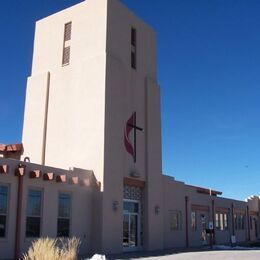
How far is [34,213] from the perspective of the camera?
22.1 metres

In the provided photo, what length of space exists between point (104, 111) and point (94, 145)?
2.04 meters

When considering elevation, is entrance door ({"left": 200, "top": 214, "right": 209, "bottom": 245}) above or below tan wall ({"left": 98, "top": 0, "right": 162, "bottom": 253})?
below

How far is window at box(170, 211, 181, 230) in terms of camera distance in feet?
110

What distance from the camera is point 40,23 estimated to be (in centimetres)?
3234

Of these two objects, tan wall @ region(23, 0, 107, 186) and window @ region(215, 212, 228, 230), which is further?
window @ region(215, 212, 228, 230)

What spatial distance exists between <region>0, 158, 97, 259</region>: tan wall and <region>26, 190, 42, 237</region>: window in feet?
0.65

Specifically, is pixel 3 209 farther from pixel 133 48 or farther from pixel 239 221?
pixel 239 221

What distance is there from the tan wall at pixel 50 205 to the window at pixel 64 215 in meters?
0.21

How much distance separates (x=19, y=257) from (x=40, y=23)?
17.7 metres

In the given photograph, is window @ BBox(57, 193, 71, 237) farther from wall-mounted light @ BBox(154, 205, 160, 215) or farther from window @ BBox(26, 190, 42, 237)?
wall-mounted light @ BBox(154, 205, 160, 215)

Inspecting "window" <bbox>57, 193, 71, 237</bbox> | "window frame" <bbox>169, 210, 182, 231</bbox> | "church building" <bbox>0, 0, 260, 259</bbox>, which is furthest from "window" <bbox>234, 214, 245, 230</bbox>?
"window" <bbox>57, 193, 71, 237</bbox>

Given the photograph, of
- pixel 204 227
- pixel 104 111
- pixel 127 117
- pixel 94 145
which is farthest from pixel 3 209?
pixel 204 227

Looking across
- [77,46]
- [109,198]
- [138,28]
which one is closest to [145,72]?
[138,28]

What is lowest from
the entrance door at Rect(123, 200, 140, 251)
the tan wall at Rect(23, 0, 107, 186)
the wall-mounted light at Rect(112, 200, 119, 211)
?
the entrance door at Rect(123, 200, 140, 251)
